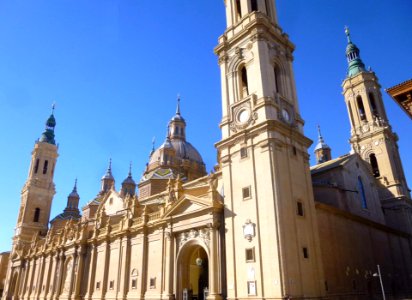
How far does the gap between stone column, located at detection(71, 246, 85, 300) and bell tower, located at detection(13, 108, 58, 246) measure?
84.0 ft

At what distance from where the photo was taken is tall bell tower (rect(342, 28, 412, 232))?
40.9 meters

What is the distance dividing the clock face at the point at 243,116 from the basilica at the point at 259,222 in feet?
0.31

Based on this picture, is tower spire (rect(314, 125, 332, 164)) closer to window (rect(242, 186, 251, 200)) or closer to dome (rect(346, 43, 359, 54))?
dome (rect(346, 43, 359, 54))

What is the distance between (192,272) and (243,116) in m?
13.3

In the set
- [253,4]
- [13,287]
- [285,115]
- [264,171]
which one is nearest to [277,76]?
[285,115]

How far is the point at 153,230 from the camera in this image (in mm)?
30984

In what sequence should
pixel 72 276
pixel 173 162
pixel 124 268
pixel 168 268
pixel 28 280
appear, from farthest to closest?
pixel 173 162 < pixel 28 280 < pixel 72 276 < pixel 124 268 < pixel 168 268

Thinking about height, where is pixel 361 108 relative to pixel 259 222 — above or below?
above

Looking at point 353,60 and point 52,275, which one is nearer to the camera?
point 52,275

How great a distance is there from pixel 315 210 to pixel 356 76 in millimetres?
32237

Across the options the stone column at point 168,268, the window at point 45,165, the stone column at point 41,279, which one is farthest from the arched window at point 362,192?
the window at point 45,165

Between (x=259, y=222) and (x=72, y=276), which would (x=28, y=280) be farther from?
(x=259, y=222)

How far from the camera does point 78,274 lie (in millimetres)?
38750

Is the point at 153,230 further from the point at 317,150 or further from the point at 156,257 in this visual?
the point at 317,150
